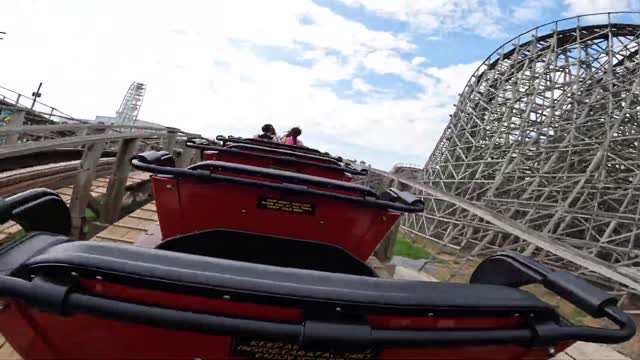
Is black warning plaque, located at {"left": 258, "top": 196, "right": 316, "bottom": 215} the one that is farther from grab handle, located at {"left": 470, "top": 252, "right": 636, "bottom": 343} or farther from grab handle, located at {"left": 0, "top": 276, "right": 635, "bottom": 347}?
grab handle, located at {"left": 0, "top": 276, "right": 635, "bottom": 347}

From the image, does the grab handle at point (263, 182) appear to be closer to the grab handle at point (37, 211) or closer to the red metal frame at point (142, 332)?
the grab handle at point (37, 211)

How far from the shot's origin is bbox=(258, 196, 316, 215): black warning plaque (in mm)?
2336

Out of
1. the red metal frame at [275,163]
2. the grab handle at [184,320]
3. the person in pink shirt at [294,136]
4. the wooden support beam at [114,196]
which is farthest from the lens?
the person in pink shirt at [294,136]

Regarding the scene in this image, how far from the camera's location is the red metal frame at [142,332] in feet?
2.75

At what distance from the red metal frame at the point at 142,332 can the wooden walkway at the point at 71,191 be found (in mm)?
2887

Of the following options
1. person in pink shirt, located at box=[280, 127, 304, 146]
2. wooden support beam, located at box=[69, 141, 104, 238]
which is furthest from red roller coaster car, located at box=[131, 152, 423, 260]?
person in pink shirt, located at box=[280, 127, 304, 146]

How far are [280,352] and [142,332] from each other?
336 millimetres

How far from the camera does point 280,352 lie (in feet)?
2.96

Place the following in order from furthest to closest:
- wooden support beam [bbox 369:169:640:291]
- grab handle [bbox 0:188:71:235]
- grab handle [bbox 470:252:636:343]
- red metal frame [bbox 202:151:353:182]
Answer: wooden support beam [bbox 369:169:640:291], red metal frame [bbox 202:151:353:182], grab handle [bbox 0:188:71:235], grab handle [bbox 470:252:636:343]

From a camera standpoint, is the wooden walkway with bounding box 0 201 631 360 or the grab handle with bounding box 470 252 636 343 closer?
the grab handle with bounding box 470 252 636 343

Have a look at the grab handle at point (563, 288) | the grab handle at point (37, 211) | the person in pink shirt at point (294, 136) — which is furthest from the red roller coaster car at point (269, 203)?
the person in pink shirt at point (294, 136)

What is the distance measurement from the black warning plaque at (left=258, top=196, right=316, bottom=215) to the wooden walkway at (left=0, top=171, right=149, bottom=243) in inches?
95.9

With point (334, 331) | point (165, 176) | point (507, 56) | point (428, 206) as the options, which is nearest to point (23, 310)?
point (334, 331)

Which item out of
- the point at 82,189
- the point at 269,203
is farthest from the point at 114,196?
the point at 269,203
